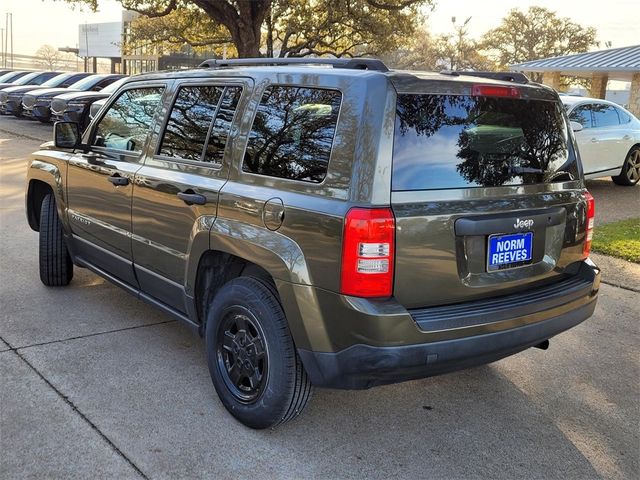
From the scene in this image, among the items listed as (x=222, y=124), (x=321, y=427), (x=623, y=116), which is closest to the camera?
(x=321, y=427)

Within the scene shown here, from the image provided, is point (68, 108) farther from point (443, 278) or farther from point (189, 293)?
point (443, 278)

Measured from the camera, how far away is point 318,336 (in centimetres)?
280

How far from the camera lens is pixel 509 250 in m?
3.04

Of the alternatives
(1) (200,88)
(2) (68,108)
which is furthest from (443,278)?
(2) (68,108)

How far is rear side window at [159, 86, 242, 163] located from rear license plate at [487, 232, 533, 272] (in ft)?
4.98

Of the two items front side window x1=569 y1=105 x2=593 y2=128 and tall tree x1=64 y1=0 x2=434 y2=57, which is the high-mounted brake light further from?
tall tree x1=64 y1=0 x2=434 y2=57

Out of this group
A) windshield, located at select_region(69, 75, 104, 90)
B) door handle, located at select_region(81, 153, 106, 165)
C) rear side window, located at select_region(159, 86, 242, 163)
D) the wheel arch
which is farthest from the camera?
windshield, located at select_region(69, 75, 104, 90)

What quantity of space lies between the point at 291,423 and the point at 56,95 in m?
19.0

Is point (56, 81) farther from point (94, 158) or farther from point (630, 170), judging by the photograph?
point (94, 158)

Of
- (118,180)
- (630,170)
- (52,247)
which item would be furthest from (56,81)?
(118,180)

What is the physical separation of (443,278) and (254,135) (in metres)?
1.21

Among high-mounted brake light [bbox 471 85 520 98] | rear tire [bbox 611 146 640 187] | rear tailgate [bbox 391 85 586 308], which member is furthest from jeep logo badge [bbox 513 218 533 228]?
rear tire [bbox 611 146 640 187]

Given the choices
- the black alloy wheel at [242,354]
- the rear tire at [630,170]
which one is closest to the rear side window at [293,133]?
the black alloy wheel at [242,354]

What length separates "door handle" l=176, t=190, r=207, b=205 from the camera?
343 cm
